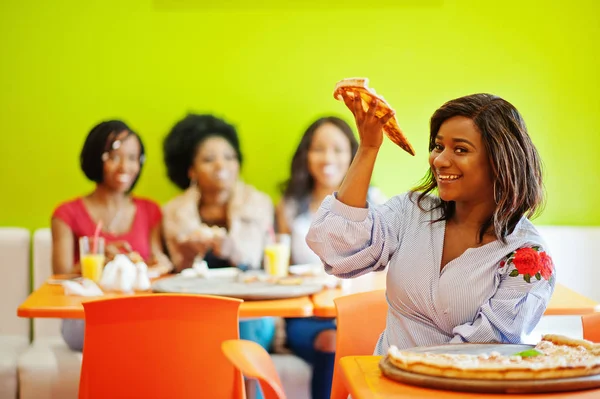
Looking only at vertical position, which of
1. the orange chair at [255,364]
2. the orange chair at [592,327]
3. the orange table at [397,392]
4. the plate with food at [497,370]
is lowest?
the orange chair at [255,364]

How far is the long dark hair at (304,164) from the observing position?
3865mm

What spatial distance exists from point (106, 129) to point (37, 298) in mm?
1208

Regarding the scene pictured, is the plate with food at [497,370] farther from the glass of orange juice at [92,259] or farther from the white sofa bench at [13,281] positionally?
the white sofa bench at [13,281]

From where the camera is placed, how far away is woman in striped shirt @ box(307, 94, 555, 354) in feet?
5.96

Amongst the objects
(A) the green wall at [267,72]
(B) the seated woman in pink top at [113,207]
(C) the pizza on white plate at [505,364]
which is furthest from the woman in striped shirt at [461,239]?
(A) the green wall at [267,72]

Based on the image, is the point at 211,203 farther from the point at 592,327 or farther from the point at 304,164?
the point at 592,327

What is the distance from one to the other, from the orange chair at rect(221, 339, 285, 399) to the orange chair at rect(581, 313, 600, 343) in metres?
0.84

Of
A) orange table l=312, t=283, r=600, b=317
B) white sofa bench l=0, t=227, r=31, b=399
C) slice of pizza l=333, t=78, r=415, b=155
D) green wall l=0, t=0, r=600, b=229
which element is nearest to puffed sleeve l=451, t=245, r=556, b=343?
slice of pizza l=333, t=78, r=415, b=155

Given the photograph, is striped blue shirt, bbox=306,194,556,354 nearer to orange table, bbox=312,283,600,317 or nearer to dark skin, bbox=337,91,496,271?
dark skin, bbox=337,91,496,271

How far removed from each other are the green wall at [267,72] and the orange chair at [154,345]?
1928 millimetres

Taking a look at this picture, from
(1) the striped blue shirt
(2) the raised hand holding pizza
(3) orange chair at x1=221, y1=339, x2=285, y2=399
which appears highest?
(2) the raised hand holding pizza

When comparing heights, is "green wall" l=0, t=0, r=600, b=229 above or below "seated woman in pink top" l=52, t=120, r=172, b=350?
above

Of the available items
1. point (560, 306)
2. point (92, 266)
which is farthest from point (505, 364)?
point (92, 266)

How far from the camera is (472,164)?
73.4 inches
